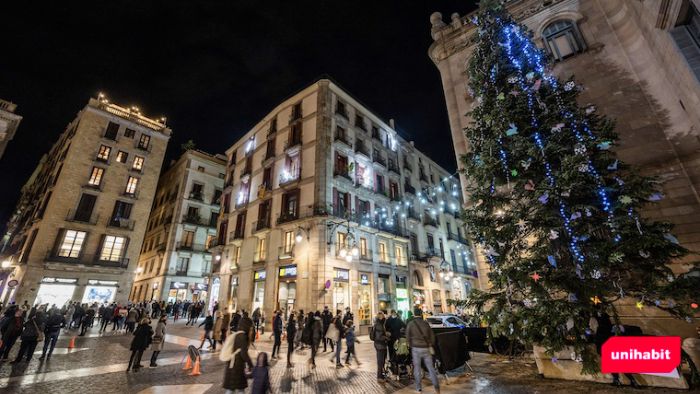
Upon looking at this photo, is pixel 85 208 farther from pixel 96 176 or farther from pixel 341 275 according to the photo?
pixel 341 275

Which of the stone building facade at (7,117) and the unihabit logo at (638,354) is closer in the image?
the unihabit logo at (638,354)

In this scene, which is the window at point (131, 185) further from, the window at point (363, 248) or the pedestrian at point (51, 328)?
the window at point (363, 248)

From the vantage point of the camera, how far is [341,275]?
1962 centimetres

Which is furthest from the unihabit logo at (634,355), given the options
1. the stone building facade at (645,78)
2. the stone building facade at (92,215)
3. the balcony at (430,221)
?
the stone building facade at (92,215)

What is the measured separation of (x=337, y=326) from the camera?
10180 millimetres

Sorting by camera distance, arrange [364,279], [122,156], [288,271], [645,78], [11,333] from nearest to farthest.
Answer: [11,333] → [645,78] → [288,271] → [364,279] → [122,156]

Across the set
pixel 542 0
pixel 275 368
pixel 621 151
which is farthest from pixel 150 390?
pixel 542 0

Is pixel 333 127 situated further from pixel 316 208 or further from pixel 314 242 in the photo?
pixel 314 242

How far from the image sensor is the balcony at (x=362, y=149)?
24344 mm

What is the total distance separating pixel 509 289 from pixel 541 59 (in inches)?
283

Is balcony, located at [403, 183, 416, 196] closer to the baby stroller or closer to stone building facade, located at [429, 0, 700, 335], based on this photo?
stone building facade, located at [429, 0, 700, 335]

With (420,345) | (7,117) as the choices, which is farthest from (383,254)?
(7,117)

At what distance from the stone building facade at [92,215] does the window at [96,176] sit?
75mm

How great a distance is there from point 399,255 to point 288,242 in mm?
9784
